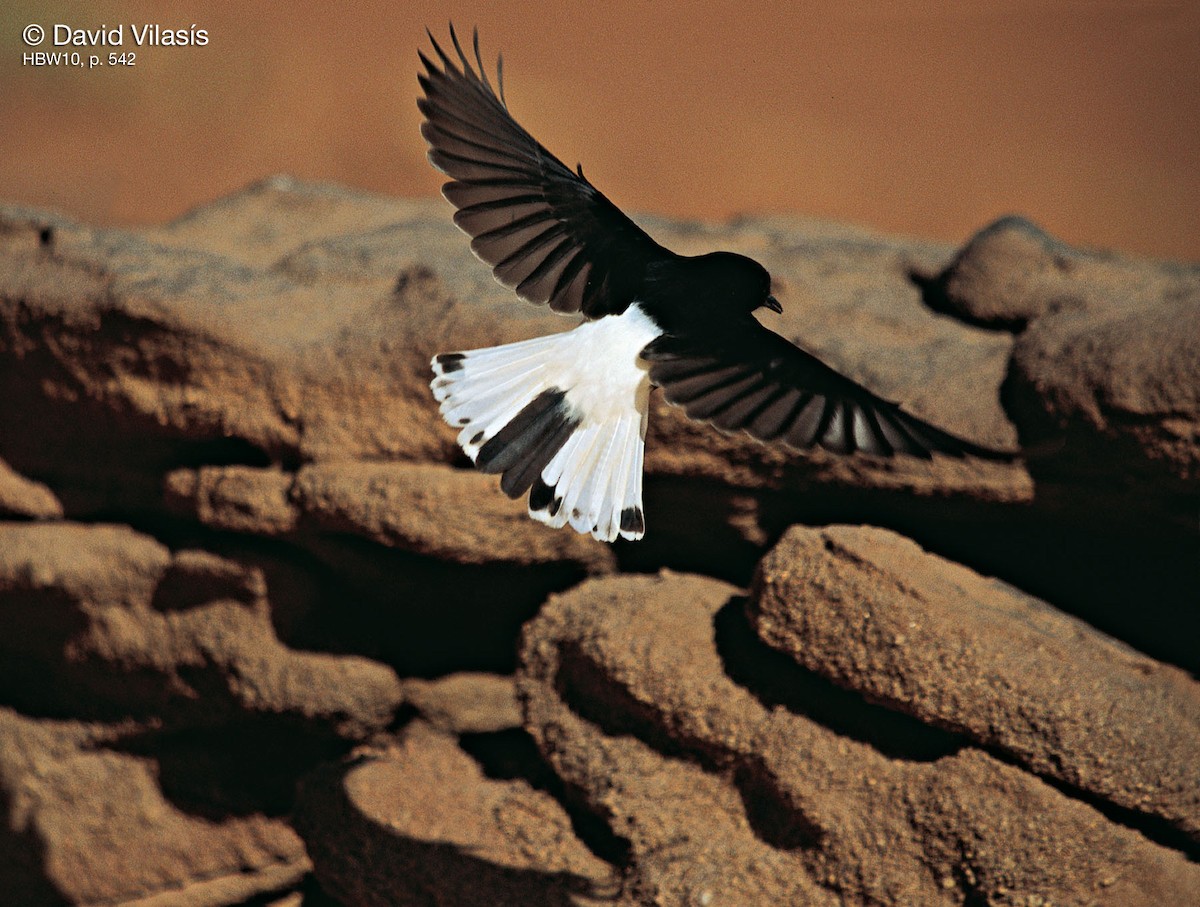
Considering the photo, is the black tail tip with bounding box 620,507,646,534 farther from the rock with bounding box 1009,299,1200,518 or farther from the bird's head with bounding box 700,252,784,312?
the rock with bounding box 1009,299,1200,518

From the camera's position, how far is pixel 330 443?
12.4ft

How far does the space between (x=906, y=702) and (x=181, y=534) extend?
104 inches

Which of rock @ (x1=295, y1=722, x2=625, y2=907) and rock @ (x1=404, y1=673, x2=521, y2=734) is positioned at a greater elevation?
rock @ (x1=404, y1=673, x2=521, y2=734)

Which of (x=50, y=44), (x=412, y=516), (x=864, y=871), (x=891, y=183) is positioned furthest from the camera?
(x=891, y=183)

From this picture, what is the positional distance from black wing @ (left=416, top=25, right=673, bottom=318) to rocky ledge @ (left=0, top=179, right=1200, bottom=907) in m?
0.94

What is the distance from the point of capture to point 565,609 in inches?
147

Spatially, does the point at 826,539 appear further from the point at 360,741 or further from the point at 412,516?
the point at 360,741

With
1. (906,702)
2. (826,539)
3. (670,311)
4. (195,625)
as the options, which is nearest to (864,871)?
(906,702)

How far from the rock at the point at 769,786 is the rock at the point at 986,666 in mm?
119

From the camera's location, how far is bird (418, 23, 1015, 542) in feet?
8.14

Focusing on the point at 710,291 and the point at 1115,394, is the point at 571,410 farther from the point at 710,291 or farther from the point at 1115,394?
the point at 1115,394

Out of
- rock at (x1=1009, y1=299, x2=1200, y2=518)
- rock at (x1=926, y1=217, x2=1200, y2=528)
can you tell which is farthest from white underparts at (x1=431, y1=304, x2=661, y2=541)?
rock at (x1=1009, y1=299, x2=1200, y2=518)

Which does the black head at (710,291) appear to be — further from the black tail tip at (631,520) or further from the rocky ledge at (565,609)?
the rocky ledge at (565,609)

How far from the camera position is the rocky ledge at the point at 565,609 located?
3117 mm
